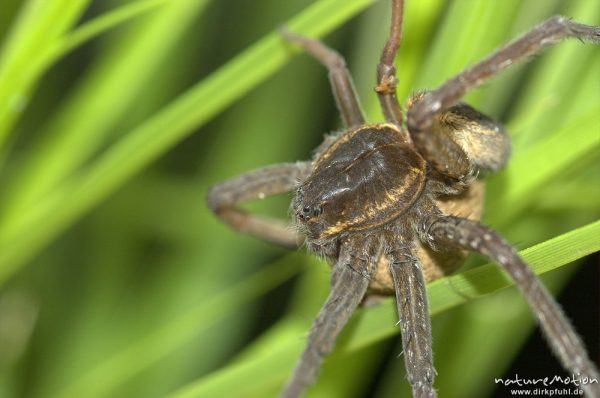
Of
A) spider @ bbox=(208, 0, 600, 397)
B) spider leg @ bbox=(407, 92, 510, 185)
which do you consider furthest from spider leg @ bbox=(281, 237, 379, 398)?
spider leg @ bbox=(407, 92, 510, 185)

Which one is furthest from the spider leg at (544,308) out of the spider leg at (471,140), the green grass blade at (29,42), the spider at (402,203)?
the green grass blade at (29,42)

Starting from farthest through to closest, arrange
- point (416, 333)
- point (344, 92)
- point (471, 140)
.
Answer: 1. point (344, 92)
2. point (471, 140)
3. point (416, 333)

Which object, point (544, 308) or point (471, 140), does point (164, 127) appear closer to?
point (471, 140)

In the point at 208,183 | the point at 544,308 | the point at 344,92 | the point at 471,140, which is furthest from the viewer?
the point at 208,183

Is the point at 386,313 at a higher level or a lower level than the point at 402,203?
lower

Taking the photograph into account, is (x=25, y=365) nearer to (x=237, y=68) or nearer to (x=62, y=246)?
(x=62, y=246)

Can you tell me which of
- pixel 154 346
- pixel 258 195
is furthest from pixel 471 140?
pixel 154 346

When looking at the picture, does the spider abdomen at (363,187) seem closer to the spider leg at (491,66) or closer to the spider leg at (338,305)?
the spider leg at (338,305)
